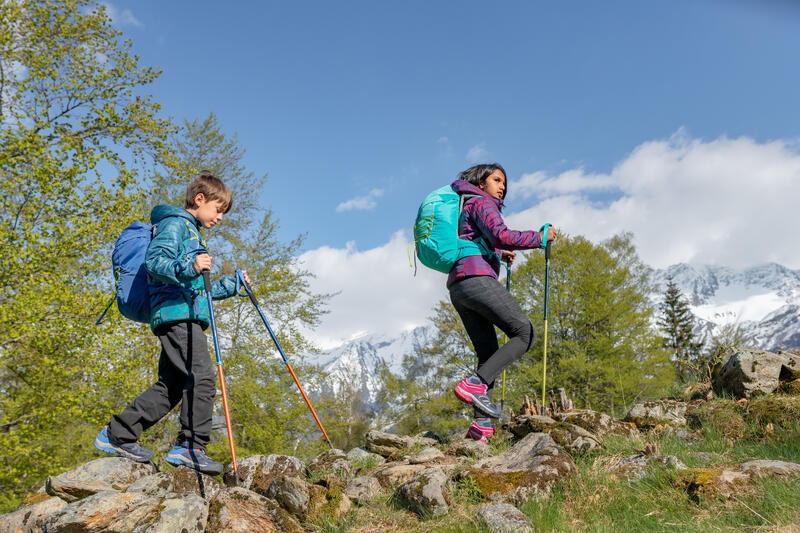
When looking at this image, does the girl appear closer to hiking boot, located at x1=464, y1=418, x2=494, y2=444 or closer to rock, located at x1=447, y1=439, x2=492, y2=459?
hiking boot, located at x1=464, y1=418, x2=494, y2=444

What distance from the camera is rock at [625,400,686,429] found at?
4828 millimetres

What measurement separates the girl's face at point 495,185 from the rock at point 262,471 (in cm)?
315

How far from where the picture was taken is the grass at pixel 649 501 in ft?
8.35

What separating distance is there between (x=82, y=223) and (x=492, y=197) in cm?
869

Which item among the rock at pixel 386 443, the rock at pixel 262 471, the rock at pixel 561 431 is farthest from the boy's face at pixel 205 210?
the rock at pixel 561 431

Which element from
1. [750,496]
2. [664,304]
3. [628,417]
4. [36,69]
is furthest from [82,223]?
[664,304]

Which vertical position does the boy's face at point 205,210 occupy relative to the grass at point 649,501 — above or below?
above

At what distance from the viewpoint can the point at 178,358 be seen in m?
3.59

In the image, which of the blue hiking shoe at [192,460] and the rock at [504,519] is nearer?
the rock at [504,519]

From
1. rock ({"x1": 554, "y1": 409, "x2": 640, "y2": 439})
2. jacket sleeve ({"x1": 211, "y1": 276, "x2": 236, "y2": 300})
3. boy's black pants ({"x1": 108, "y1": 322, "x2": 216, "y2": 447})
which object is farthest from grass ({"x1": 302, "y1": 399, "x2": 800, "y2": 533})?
jacket sleeve ({"x1": 211, "y1": 276, "x2": 236, "y2": 300})

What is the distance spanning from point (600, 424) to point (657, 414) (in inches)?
31.6

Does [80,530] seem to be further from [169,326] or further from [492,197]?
[492,197]

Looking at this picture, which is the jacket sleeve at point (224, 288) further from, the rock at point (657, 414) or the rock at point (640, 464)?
the rock at point (657, 414)

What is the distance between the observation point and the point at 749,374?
4.99 meters
